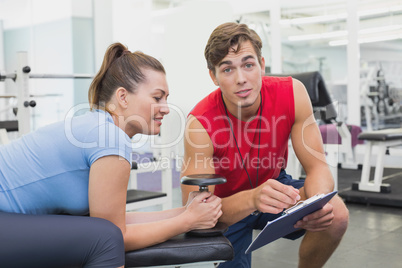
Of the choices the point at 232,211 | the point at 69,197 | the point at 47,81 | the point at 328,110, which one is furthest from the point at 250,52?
the point at 47,81

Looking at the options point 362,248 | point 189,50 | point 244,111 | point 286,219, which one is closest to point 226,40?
point 244,111

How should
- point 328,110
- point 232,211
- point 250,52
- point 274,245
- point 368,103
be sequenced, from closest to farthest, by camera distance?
point 232,211, point 250,52, point 274,245, point 328,110, point 368,103

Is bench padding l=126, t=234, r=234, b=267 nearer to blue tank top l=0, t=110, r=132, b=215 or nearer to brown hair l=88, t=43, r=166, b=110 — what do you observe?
blue tank top l=0, t=110, r=132, b=215

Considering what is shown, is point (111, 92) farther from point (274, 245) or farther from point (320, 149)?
point (274, 245)

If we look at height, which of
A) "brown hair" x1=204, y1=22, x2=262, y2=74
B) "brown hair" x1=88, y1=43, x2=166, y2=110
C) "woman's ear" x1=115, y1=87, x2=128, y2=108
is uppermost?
"brown hair" x1=204, y1=22, x2=262, y2=74

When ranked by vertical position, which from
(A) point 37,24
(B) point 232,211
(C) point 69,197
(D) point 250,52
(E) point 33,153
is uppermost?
(A) point 37,24

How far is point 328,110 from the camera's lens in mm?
3564

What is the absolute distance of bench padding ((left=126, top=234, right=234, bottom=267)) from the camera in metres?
1.05

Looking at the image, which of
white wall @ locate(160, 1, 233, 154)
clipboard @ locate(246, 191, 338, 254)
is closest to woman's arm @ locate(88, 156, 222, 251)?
clipboard @ locate(246, 191, 338, 254)

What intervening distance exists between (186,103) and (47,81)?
3.48 metres

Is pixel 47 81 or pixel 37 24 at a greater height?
pixel 37 24

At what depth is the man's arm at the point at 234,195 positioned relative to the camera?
1.29 m

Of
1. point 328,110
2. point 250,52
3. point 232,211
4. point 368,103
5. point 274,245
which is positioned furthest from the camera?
point 368,103

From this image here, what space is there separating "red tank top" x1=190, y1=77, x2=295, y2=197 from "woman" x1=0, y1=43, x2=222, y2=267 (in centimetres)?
42
